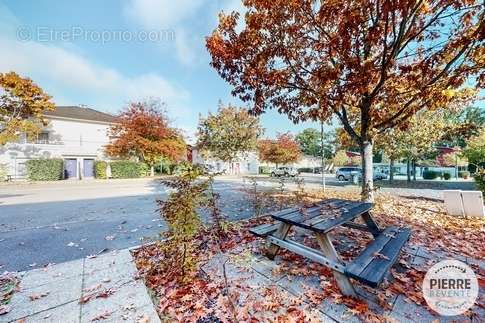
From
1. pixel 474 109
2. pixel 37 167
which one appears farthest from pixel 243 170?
pixel 474 109

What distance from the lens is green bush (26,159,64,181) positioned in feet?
59.5

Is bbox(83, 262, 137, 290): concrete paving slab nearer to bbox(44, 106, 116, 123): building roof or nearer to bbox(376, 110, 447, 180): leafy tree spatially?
bbox(376, 110, 447, 180): leafy tree

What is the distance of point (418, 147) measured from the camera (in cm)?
1541

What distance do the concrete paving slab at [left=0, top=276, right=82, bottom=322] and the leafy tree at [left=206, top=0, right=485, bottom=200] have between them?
5294 mm

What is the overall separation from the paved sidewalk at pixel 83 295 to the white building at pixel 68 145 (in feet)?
74.8

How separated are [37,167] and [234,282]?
23.0 metres

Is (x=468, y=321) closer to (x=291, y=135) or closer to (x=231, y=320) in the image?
(x=231, y=320)

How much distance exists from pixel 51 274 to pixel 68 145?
24.1m

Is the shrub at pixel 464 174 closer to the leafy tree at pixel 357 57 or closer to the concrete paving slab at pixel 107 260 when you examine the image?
the leafy tree at pixel 357 57

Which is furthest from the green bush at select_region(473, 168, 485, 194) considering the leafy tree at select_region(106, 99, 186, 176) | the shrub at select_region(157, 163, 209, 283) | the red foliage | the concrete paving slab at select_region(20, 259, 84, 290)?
the red foliage

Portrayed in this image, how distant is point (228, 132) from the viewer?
27781 millimetres

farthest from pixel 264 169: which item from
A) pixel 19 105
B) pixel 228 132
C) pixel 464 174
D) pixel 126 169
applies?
pixel 19 105

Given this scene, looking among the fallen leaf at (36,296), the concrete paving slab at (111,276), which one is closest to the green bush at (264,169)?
the concrete paving slab at (111,276)

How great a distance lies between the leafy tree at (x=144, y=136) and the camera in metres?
21.4
